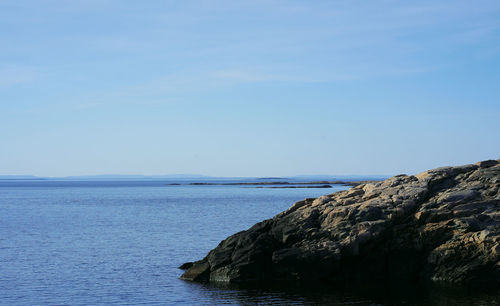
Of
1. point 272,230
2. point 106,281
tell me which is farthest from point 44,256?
point 272,230

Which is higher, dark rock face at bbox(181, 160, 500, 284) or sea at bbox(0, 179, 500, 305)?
dark rock face at bbox(181, 160, 500, 284)

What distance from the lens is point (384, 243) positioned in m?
32.2

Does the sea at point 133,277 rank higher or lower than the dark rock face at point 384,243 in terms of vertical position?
lower

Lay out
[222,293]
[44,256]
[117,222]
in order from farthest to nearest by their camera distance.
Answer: [117,222]
[44,256]
[222,293]

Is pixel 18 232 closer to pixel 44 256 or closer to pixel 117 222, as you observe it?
pixel 117 222

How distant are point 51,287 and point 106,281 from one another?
2944 mm

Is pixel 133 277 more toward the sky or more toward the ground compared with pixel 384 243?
more toward the ground

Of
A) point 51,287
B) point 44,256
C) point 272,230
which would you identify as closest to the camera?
point 51,287

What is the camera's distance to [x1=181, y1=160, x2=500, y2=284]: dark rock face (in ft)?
101

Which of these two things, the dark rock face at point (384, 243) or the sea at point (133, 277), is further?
the dark rock face at point (384, 243)

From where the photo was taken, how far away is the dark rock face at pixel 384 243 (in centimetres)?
3078

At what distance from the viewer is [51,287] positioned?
31469mm

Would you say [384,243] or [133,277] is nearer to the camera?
[384,243]

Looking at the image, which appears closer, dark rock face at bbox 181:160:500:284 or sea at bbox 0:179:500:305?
sea at bbox 0:179:500:305
